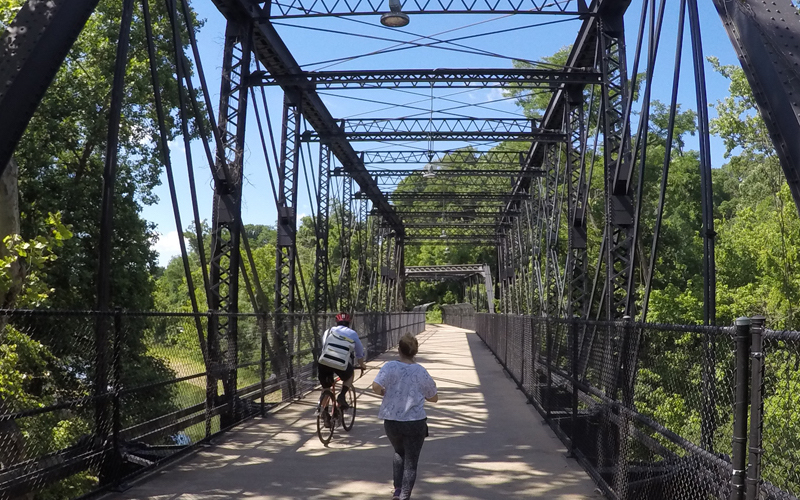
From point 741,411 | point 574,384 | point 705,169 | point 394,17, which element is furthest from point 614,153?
point 741,411

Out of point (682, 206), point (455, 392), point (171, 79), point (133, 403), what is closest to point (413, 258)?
point (682, 206)

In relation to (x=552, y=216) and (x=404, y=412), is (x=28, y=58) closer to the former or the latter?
(x=404, y=412)

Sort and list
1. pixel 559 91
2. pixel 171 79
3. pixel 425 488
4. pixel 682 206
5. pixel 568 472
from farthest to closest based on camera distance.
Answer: pixel 682 206 → pixel 171 79 → pixel 559 91 → pixel 568 472 → pixel 425 488

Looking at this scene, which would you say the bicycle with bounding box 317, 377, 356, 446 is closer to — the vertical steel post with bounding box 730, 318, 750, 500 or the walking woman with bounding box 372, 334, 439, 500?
the walking woman with bounding box 372, 334, 439, 500

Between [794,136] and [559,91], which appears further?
[559,91]

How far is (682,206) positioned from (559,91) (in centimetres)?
2758

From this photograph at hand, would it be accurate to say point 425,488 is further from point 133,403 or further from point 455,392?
point 455,392

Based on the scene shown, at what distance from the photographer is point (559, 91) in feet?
73.1

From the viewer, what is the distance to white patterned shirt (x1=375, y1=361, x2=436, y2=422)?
671cm

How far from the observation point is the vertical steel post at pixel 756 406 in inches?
158

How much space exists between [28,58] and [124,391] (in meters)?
3.02

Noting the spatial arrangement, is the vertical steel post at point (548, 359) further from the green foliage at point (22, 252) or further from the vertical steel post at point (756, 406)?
the vertical steel post at point (756, 406)

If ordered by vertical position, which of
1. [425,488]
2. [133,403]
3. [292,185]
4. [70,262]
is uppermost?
[292,185]

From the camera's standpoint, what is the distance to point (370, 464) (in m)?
9.19
